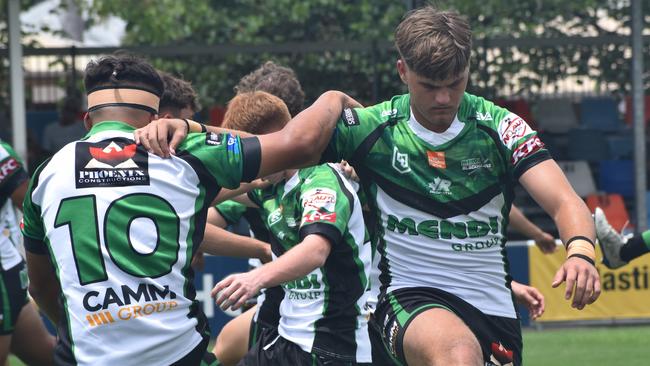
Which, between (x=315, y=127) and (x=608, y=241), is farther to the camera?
(x=608, y=241)

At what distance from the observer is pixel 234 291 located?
12.7ft

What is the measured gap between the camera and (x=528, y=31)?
55.8ft

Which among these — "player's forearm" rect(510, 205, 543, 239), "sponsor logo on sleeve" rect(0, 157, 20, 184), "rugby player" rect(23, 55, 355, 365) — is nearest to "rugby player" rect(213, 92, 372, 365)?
"rugby player" rect(23, 55, 355, 365)

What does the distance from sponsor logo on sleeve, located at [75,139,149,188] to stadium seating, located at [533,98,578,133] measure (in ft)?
40.5

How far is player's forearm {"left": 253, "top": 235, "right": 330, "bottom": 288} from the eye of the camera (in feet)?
13.4

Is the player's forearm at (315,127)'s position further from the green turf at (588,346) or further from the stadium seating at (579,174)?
the stadium seating at (579,174)

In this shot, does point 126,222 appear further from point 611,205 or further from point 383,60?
point 383,60

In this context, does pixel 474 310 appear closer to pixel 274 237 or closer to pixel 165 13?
pixel 274 237

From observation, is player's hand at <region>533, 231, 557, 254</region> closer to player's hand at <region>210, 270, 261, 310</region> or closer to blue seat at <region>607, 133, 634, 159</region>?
player's hand at <region>210, 270, 261, 310</region>

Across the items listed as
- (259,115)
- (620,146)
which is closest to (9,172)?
(259,115)

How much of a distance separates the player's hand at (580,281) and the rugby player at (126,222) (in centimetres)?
108

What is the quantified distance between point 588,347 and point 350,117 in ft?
21.7

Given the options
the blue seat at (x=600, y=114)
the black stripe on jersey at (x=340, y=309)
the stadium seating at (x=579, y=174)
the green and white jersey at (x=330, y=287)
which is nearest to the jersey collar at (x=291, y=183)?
the green and white jersey at (x=330, y=287)

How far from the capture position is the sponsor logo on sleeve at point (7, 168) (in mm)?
6629
